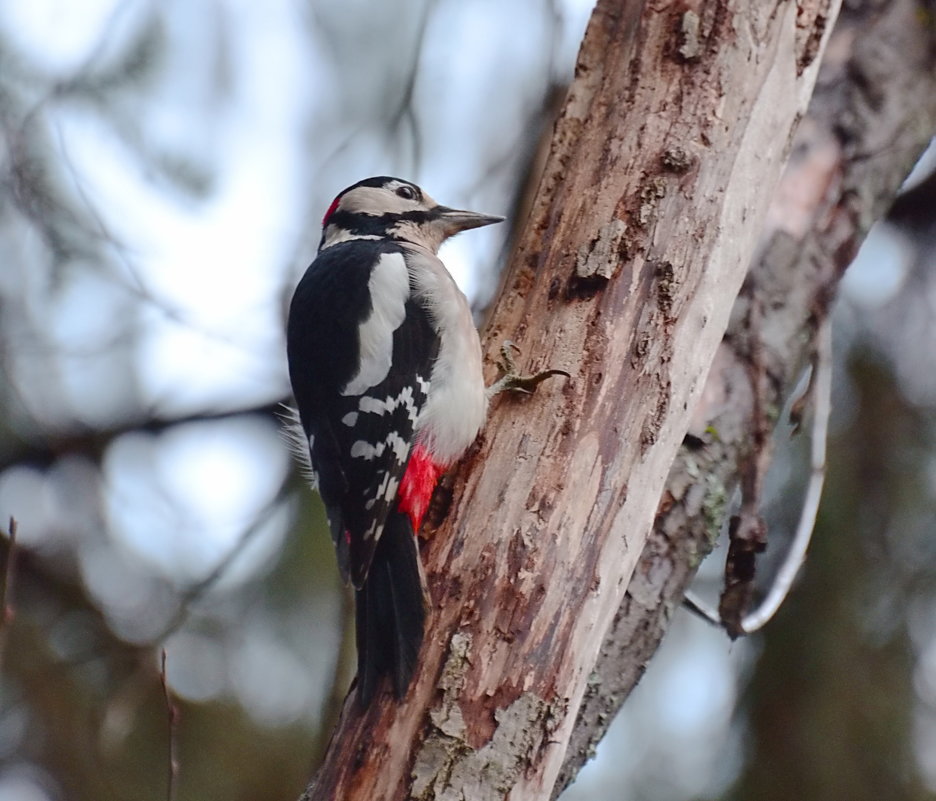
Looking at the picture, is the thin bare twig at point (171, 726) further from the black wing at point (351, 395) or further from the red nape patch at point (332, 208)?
the red nape patch at point (332, 208)

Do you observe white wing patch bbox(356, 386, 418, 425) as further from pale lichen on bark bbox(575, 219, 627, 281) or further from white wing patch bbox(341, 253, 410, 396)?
pale lichen on bark bbox(575, 219, 627, 281)

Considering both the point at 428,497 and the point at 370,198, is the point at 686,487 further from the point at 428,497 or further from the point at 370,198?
the point at 370,198

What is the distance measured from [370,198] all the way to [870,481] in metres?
2.07

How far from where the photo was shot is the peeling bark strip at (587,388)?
1.63m

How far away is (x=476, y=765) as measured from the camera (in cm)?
158

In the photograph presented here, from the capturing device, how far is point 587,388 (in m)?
1.92

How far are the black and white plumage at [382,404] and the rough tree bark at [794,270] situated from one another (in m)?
0.57

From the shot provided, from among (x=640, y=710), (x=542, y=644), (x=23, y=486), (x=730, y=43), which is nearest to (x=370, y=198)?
(x=730, y=43)

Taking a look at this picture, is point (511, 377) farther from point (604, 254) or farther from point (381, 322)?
point (381, 322)

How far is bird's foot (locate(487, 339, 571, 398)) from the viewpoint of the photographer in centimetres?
197

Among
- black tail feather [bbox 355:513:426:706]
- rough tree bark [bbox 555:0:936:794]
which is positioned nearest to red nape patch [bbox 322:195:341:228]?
rough tree bark [bbox 555:0:936:794]

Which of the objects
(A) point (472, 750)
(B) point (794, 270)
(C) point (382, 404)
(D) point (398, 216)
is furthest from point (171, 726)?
(B) point (794, 270)

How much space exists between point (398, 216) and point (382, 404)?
34.4 inches

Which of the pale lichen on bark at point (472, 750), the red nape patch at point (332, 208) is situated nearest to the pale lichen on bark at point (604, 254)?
the pale lichen on bark at point (472, 750)
